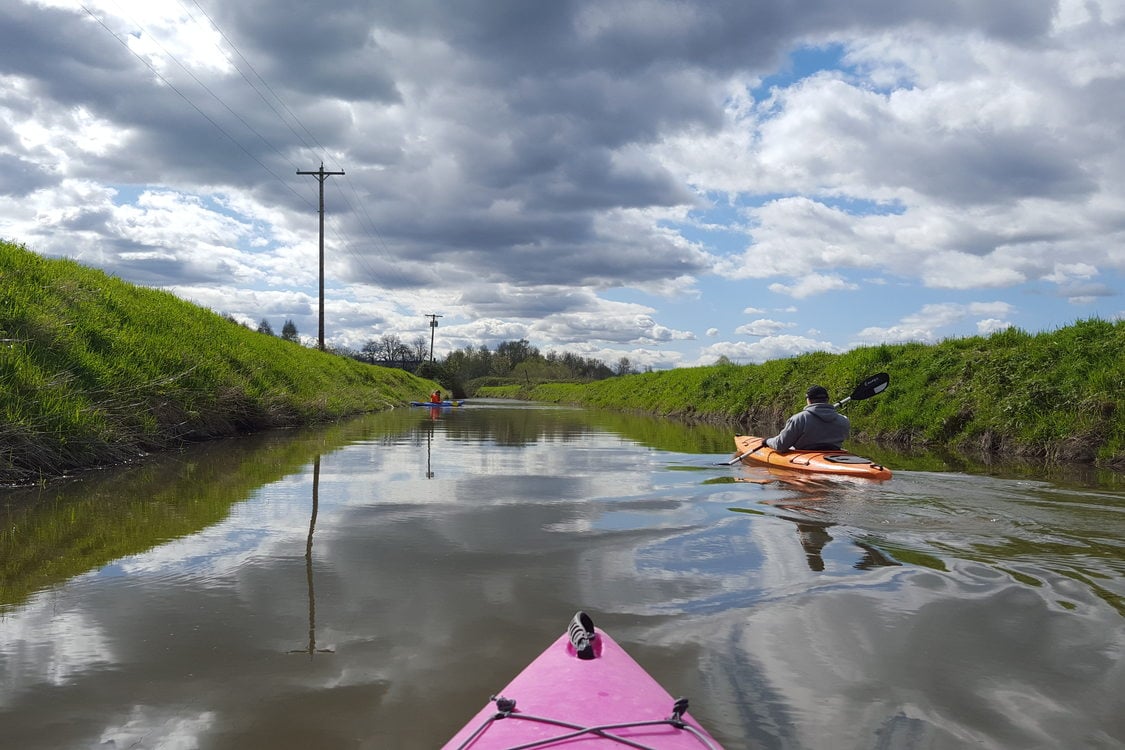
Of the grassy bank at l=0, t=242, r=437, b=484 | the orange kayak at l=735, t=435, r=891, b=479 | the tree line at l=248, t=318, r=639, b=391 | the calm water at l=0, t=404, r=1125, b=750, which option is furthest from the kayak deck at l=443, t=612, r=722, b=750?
the tree line at l=248, t=318, r=639, b=391

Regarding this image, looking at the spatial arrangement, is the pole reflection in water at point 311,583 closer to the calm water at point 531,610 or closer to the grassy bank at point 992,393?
the calm water at point 531,610

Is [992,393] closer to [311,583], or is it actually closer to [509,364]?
[311,583]

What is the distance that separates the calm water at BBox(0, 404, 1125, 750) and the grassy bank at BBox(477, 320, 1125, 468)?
3.42m

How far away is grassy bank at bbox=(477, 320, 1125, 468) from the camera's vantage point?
9477 mm

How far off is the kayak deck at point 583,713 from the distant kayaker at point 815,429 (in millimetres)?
7240

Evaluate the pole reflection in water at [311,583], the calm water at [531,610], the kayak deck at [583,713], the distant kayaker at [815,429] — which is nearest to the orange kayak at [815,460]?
the distant kayaker at [815,429]

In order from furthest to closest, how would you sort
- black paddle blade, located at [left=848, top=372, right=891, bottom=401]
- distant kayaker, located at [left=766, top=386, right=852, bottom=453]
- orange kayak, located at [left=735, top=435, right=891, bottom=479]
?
1. black paddle blade, located at [left=848, top=372, right=891, bottom=401]
2. distant kayaker, located at [left=766, top=386, right=852, bottom=453]
3. orange kayak, located at [left=735, top=435, right=891, bottom=479]

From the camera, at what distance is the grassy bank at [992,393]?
9477 mm

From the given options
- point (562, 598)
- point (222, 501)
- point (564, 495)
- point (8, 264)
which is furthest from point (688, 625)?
point (8, 264)

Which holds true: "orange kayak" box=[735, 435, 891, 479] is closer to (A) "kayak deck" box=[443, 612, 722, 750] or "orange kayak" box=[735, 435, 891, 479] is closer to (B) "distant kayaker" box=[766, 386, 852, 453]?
(B) "distant kayaker" box=[766, 386, 852, 453]

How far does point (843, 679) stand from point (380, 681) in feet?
5.60

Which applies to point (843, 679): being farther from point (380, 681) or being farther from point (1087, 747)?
point (380, 681)

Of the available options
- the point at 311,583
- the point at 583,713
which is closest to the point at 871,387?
the point at 311,583

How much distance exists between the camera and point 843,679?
2699 millimetres
